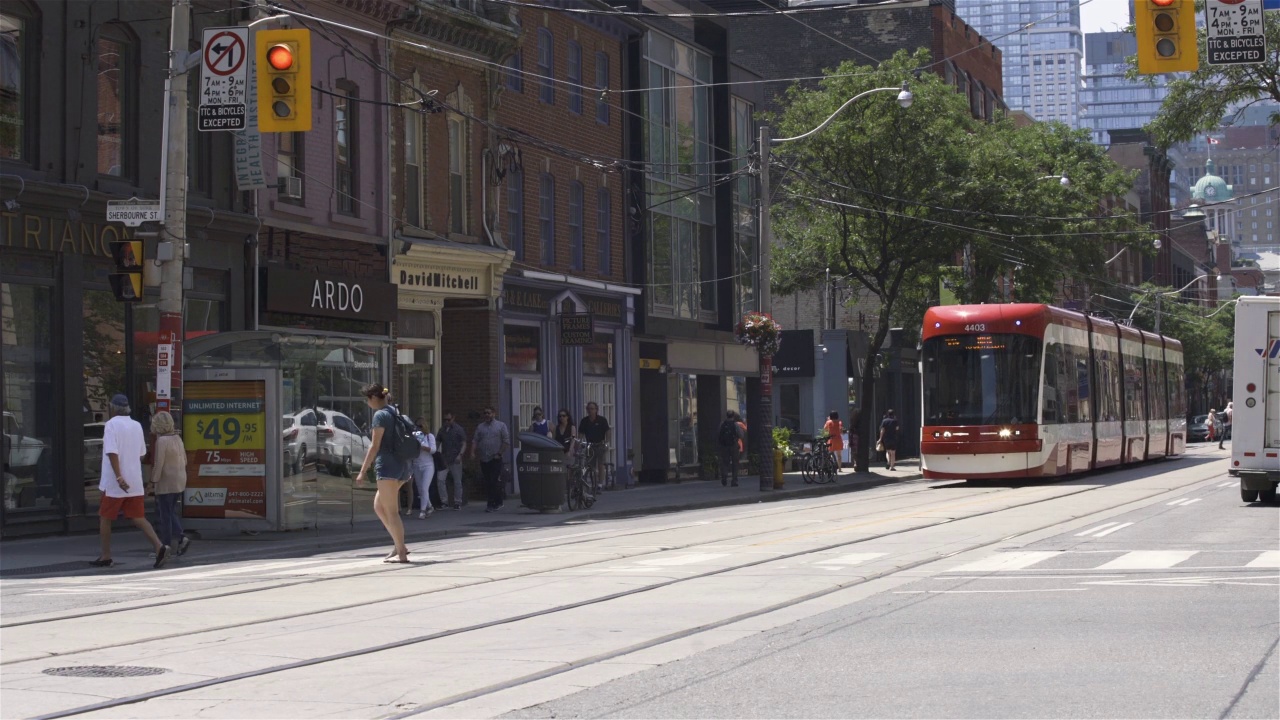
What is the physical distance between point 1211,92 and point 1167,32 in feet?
45.9

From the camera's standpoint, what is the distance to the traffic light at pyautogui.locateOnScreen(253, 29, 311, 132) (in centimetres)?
1678

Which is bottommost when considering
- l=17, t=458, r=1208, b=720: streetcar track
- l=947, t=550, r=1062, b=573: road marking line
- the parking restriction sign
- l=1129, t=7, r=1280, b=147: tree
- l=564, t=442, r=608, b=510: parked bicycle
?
l=17, t=458, r=1208, b=720: streetcar track

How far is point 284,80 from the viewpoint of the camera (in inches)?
662

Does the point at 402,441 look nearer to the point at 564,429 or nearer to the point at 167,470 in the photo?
the point at 167,470

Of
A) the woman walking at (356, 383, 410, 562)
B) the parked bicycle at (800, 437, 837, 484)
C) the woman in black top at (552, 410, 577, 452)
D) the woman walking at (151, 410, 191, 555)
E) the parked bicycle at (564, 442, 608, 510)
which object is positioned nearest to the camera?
the woman walking at (356, 383, 410, 562)

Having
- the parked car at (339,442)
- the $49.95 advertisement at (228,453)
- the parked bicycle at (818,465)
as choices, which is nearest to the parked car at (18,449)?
the $49.95 advertisement at (228,453)

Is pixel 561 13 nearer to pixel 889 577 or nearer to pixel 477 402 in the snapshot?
→ pixel 477 402

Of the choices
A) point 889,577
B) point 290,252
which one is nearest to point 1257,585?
point 889,577

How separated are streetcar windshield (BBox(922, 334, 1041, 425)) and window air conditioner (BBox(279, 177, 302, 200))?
13.4m

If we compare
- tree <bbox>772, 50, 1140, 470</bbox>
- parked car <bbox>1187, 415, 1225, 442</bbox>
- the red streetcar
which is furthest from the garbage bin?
parked car <bbox>1187, 415, 1225, 442</bbox>

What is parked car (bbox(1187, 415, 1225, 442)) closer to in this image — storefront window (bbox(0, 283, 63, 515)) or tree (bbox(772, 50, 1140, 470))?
tree (bbox(772, 50, 1140, 470))

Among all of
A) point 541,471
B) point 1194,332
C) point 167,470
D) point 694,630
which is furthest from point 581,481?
point 1194,332

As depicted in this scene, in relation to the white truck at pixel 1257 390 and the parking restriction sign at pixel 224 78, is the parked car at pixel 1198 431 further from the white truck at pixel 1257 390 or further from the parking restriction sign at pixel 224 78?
the parking restriction sign at pixel 224 78

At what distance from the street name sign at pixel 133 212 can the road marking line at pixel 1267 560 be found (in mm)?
13010
